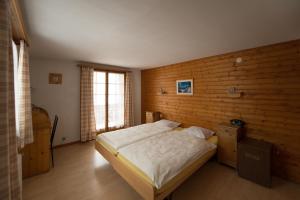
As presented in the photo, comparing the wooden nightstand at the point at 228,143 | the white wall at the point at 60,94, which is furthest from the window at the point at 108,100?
the wooden nightstand at the point at 228,143

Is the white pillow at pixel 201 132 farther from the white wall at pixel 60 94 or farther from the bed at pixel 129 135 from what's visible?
the white wall at pixel 60 94

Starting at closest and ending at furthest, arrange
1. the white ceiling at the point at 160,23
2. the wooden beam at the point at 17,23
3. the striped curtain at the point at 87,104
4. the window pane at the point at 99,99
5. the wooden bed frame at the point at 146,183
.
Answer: the wooden beam at the point at 17,23
the white ceiling at the point at 160,23
the wooden bed frame at the point at 146,183
the striped curtain at the point at 87,104
the window pane at the point at 99,99

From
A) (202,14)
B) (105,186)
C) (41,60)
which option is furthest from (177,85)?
(41,60)

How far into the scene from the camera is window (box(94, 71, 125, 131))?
438cm

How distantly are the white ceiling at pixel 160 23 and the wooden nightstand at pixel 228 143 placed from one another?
5.41ft

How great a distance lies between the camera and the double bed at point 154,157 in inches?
68.9

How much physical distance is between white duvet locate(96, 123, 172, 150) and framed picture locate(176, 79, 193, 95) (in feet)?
3.75

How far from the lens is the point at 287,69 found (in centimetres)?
235

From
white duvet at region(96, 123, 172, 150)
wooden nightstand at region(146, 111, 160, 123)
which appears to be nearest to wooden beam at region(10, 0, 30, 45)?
white duvet at region(96, 123, 172, 150)

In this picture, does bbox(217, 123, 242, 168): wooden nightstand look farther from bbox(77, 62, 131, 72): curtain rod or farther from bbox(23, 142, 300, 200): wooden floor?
bbox(77, 62, 131, 72): curtain rod

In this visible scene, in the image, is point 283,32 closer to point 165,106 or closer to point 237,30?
point 237,30

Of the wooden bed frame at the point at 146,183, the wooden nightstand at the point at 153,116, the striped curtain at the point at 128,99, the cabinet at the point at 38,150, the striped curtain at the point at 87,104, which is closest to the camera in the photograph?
the wooden bed frame at the point at 146,183

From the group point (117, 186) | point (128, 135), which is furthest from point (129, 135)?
point (117, 186)

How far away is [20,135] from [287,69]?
439 cm
